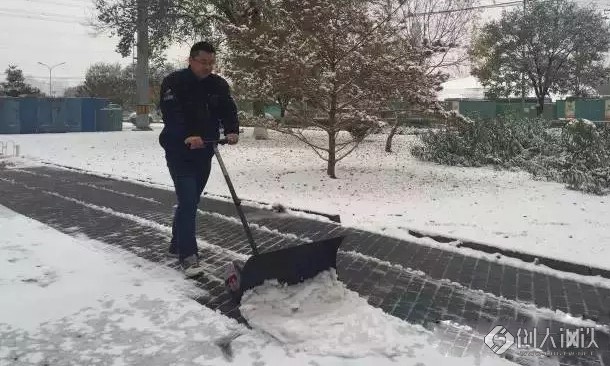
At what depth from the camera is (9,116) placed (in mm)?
23703

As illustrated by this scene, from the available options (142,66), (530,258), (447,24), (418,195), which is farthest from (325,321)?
(142,66)

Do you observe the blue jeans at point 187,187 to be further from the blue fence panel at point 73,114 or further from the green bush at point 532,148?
the blue fence panel at point 73,114

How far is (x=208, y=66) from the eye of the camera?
13.9ft

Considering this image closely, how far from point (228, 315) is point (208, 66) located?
6.66ft

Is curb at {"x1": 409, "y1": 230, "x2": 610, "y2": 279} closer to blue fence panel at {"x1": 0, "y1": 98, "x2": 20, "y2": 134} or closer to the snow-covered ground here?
the snow-covered ground

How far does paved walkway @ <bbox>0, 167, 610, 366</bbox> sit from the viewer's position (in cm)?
350

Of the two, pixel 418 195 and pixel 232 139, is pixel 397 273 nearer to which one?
pixel 232 139

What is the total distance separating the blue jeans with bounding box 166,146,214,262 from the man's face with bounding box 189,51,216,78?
630 millimetres

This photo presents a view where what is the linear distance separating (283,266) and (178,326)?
0.79 metres

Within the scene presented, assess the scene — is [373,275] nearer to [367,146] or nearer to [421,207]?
[421,207]

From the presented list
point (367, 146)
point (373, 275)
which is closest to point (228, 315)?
point (373, 275)

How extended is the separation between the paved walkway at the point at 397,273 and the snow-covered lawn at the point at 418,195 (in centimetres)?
60

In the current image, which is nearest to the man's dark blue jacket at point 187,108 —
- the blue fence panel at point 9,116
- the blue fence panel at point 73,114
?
the blue fence panel at point 9,116

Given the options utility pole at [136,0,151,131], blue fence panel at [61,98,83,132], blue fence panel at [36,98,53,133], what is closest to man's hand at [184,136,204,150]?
utility pole at [136,0,151,131]
